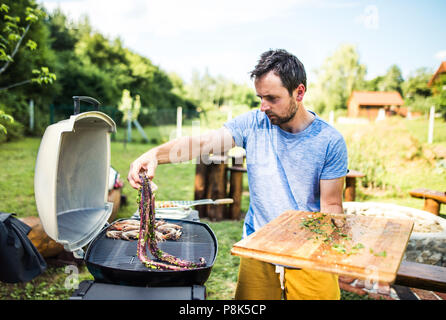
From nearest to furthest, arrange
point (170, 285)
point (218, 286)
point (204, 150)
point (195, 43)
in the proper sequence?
point (170, 285)
point (204, 150)
point (218, 286)
point (195, 43)

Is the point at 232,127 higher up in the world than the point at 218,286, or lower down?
higher up

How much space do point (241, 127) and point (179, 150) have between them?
1.59 feet

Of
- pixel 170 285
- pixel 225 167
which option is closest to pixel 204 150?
pixel 170 285

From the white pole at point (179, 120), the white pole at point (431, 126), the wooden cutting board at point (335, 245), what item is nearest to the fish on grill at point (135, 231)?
the wooden cutting board at point (335, 245)

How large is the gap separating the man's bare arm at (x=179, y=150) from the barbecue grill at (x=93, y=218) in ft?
1.16

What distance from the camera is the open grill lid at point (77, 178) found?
1.61m

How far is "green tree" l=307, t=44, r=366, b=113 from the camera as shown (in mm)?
31281

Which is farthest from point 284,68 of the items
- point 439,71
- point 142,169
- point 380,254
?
point 439,71

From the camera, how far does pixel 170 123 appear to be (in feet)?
60.8

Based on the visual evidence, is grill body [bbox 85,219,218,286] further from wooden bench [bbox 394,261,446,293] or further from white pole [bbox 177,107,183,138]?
white pole [bbox 177,107,183,138]
